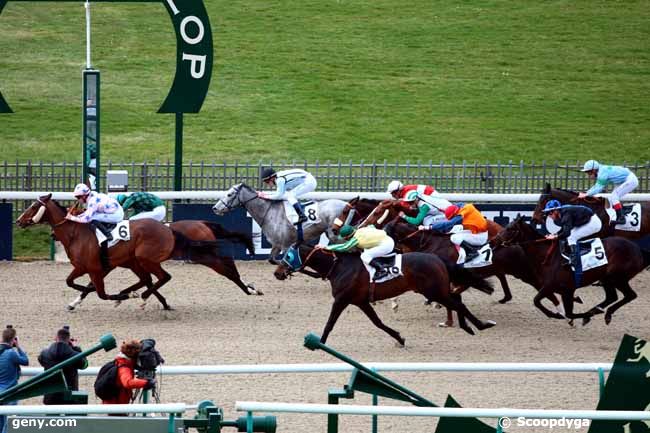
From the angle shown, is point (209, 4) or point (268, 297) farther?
point (209, 4)

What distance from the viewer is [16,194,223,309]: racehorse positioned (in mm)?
13781

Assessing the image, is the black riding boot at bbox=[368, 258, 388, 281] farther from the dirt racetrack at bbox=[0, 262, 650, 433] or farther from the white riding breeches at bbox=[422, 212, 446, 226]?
the white riding breeches at bbox=[422, 212, 446, 226]

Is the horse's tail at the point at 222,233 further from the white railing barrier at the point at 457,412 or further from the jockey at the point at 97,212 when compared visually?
the white railing barrier at the point at 457,412

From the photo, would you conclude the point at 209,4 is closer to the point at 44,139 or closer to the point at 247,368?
the point at 44,139

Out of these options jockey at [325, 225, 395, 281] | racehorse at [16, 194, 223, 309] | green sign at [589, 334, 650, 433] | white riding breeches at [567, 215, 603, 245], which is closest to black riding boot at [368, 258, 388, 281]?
jockey at [325, 225, 395, 281]

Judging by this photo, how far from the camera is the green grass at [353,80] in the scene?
26125mm

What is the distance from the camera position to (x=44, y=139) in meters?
25.7

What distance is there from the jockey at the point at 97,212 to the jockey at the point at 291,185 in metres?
2.22

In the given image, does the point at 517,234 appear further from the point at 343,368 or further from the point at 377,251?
the point at 343,368

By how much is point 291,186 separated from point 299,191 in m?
0.12

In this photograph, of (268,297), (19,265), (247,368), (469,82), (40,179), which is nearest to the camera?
(247,368)

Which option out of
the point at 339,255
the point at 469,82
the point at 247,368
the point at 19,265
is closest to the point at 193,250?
the point at 339,255

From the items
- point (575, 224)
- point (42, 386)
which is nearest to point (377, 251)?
point (575, 224)

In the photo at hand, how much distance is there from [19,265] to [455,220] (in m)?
6.22
